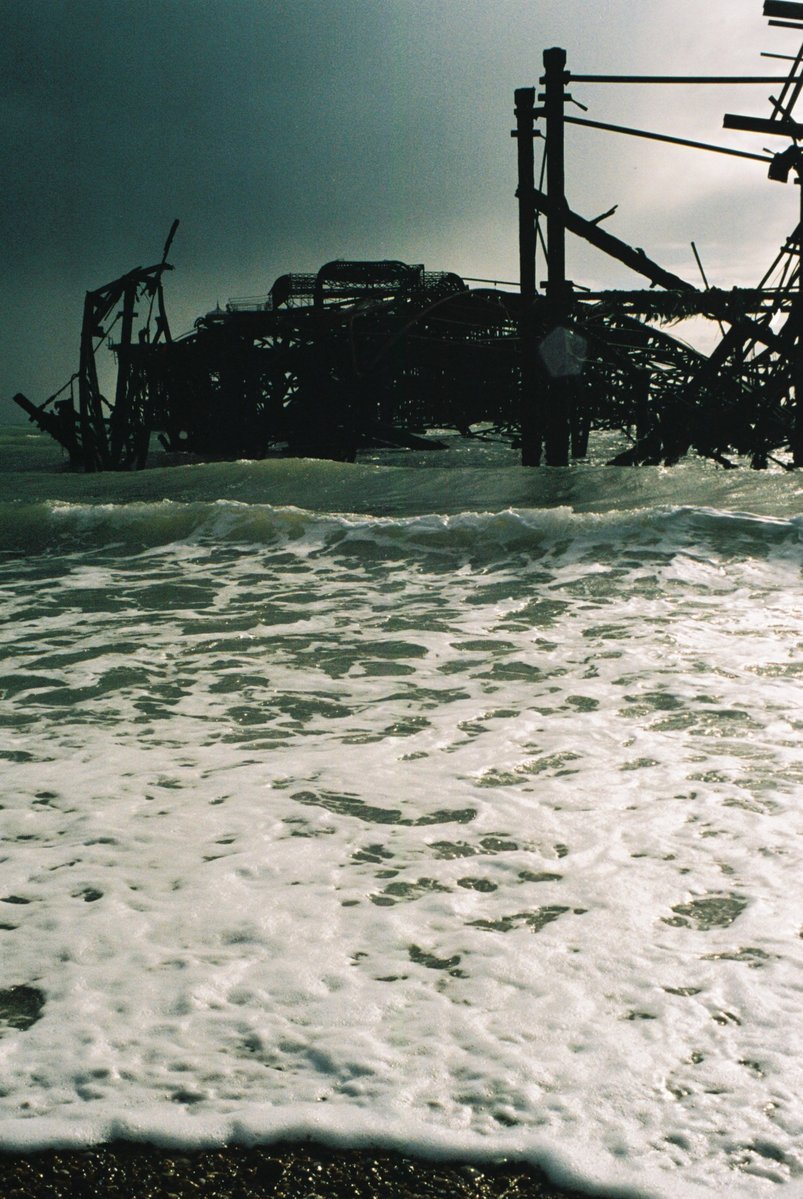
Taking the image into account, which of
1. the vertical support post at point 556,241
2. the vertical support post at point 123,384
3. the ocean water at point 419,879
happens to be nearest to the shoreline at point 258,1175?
the ocean water at point 419,879

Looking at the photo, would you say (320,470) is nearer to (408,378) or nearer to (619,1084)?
(408,378)

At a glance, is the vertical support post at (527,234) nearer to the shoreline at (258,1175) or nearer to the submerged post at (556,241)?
the submerged post at (556,241)

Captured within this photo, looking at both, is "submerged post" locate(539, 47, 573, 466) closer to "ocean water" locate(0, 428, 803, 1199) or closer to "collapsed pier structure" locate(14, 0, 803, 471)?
"collapsed pier structure" locate(14, 0, 803, 471)

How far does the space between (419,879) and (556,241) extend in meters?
11.5

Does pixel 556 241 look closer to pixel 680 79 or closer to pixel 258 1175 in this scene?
pixel 680 79

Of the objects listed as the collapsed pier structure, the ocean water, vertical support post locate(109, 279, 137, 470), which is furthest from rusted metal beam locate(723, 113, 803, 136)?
vertical support post locate(109, 279, 137, 470)

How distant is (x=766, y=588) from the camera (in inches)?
325

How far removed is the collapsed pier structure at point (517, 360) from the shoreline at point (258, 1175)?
12.7 metres

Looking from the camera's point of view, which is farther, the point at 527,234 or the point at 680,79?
the point at 527,234

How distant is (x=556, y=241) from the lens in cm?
1352

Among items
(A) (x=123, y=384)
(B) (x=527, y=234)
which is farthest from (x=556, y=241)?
(A) (x=123, y=384)

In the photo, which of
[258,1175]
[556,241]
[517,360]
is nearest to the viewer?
[258,1175]

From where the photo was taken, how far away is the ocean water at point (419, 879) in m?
2.35

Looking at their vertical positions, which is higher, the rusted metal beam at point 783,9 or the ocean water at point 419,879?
the rusted metal beam at point 783,9
